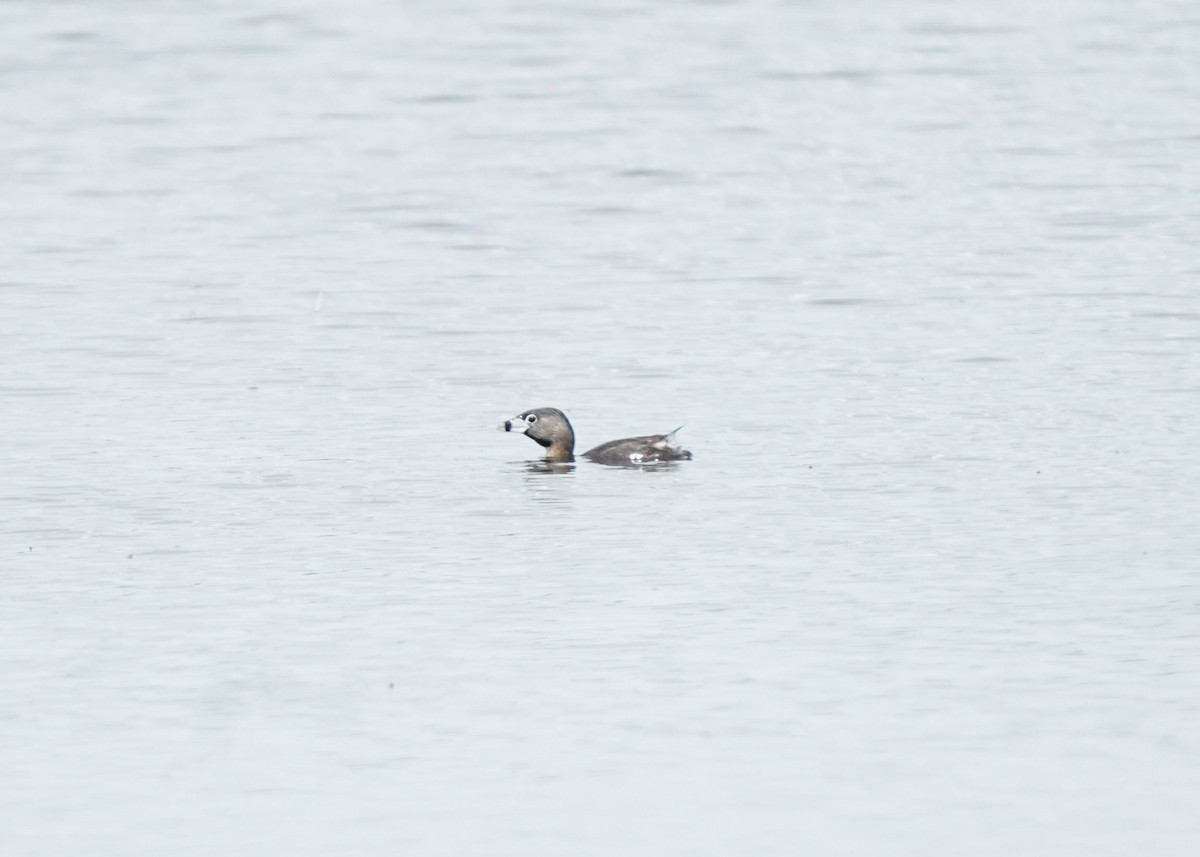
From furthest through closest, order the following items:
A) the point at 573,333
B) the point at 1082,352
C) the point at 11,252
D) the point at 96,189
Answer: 1. the point at 96,189
2. the point at 11,252
3. the point at 573,333
4. the point at 1082,352

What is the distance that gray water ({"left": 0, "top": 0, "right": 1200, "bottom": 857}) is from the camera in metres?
9.01

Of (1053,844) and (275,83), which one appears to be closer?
(1053,844)

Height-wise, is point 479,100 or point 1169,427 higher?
point 479,100

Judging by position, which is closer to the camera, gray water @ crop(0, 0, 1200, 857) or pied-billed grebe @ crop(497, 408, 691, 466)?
gray water @ crop(0, 0, 1200, 857)

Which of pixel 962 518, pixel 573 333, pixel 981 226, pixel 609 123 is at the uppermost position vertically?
pixel 609 123

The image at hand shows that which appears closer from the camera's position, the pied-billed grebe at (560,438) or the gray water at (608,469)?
the gray water at (608,469)

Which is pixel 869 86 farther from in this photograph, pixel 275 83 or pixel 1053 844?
pixel 1053 844

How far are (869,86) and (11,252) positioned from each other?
1378cm

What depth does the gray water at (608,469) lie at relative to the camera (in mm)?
9008

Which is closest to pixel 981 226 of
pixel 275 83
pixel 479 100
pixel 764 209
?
pixel 764 209

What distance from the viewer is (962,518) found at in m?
13.3

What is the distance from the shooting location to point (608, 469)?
15805 millimetres

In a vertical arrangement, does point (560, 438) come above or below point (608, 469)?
above

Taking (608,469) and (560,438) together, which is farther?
(560,438)
